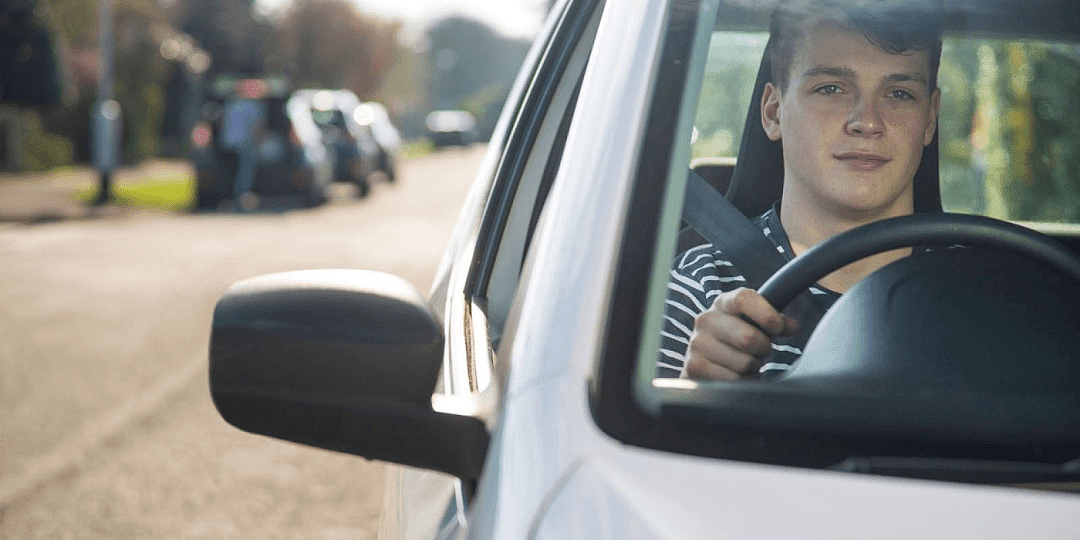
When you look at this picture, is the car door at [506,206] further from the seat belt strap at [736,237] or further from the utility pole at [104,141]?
the utility pole at [104,141]

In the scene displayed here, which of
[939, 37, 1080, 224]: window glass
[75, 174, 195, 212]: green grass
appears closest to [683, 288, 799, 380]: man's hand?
[939, 37, 1080, 224]: window glass

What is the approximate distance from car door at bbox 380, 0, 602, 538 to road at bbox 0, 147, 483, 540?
2469 millimetres

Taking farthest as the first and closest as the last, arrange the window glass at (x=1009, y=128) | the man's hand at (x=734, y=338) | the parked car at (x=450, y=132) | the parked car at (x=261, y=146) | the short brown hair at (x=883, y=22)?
the parked car at (x=450, y=132)
the parked car at (x=261, y=146)
the window glass at (x=1009, y=128)
the short brown hair at (x=883, y=22)
the man's hand at (x=734, y=338)

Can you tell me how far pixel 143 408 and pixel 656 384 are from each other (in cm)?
595

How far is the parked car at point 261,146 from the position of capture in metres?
19.2

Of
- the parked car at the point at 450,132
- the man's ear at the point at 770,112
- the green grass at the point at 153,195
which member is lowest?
the parked car at the point at 450,132

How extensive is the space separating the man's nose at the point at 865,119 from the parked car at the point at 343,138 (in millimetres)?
20920

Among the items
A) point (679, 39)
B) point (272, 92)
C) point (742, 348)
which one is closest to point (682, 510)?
point (742, 348)

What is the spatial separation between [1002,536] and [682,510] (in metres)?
0.26

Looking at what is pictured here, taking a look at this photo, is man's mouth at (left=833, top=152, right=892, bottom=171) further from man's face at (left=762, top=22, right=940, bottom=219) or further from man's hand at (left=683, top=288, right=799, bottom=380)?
man's hand at (left=683, top=288, right=799, bottom=380)

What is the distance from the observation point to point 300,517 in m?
4.95

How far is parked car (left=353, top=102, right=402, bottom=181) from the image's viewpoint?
2622cm

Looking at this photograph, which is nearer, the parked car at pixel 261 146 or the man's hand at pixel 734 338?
the man's hand at pixel 734 338

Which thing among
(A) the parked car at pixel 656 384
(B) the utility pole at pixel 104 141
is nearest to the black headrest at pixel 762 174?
(A) the parked car at pixel 656 384
